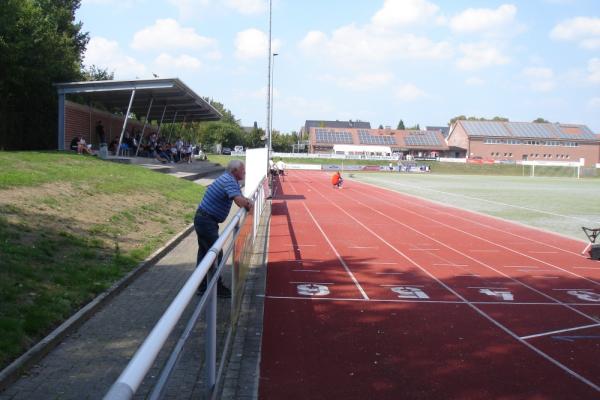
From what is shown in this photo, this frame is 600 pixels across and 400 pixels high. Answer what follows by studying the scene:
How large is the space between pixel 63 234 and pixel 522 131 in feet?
348

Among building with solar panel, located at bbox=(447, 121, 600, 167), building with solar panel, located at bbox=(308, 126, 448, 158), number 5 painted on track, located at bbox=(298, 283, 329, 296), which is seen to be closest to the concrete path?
number 5 painted on track, located at bbox=(298, 283, 329, 296)

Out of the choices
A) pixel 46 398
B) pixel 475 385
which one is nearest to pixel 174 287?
pixel 46 398

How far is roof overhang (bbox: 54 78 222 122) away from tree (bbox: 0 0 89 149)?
185 centimetres

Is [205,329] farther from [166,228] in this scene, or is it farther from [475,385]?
[166,228]

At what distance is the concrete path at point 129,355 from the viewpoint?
428 cm

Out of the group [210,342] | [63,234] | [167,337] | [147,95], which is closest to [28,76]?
[147,95]

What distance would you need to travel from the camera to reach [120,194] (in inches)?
589

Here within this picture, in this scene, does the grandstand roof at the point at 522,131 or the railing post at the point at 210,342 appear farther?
the grandstand roof at the point at 522,131

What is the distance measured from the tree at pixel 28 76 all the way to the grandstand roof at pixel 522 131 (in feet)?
277

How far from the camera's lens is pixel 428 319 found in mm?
7102

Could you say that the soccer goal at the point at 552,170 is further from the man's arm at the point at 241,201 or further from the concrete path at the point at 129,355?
the concrete path at the point at 129,355

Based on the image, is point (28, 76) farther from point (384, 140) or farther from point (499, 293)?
point (384, 140)

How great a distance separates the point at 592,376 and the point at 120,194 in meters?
12.3

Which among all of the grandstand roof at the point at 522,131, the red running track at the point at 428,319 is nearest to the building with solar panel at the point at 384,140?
the grandstand roof at the point at 522,131
